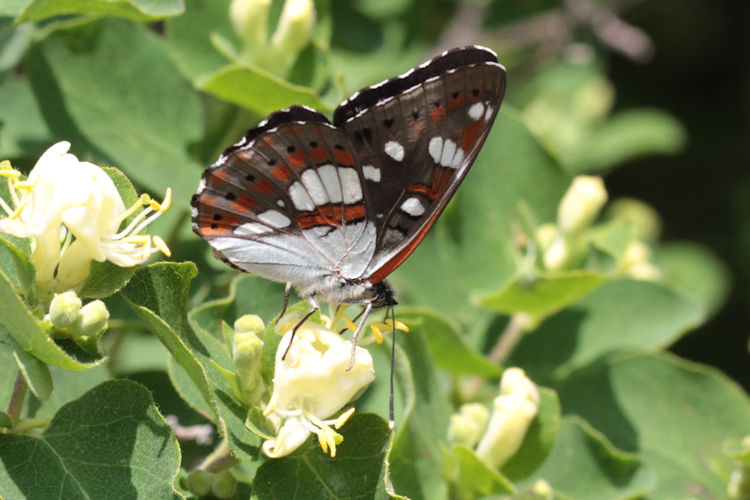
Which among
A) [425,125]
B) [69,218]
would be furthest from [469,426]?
[69,218]

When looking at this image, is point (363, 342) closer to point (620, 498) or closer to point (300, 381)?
point (300, 381)

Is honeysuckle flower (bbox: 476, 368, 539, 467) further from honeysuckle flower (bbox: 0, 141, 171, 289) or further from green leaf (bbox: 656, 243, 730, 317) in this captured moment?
green leaf (bbox: 656, 243, 730, 317)

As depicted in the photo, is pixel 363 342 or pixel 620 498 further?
pixel 620 498

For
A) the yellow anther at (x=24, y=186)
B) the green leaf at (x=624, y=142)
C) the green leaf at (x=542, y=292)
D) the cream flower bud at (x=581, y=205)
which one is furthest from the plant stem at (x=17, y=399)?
the green leaf at (x=624, y=142)

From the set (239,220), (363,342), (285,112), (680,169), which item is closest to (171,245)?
(239,220)

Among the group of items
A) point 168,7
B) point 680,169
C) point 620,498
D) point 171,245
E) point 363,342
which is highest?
point 168,7

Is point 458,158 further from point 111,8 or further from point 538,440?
point 111,8
